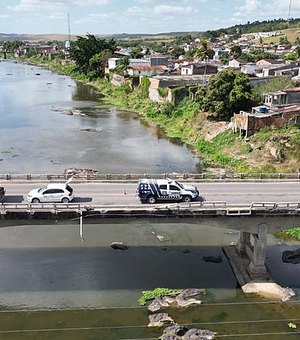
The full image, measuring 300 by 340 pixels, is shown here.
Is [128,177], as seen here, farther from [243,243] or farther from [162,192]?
[243,243]

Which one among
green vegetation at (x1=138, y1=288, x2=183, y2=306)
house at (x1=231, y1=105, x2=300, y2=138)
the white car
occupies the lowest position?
green vegetation at (x1=138, y1=288, x2=183, y2=306)

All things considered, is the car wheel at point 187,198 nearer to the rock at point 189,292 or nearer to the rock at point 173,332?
the rock at point 189,292

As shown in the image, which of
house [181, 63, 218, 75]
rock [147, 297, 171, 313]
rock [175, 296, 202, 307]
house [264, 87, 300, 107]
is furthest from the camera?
house [181, 63, 218, 75]

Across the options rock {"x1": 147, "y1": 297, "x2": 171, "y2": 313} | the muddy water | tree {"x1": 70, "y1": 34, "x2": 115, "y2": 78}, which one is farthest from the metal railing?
tree {"x1": 70, "y1": 34, "x2": 115, "y2": 78}

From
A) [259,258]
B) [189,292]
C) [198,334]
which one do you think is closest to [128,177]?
[189,292]

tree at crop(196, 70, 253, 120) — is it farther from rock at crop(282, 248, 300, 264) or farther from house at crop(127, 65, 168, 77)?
house at crop(127, 65, 168, 77)

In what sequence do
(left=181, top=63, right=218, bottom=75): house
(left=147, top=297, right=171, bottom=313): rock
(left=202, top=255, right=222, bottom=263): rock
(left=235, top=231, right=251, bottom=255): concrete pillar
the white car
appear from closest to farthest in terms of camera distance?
(left=147, top=297, right=171, bottom=313): rock → the white car → (left=235, top=231, right=251, bottom=255): concrete pillar → (left=202, top=255, right=222, bottom=263): rock → (left=181, top=63, right=218, bottom=75): house

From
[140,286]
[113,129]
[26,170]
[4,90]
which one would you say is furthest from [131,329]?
[4,90]
